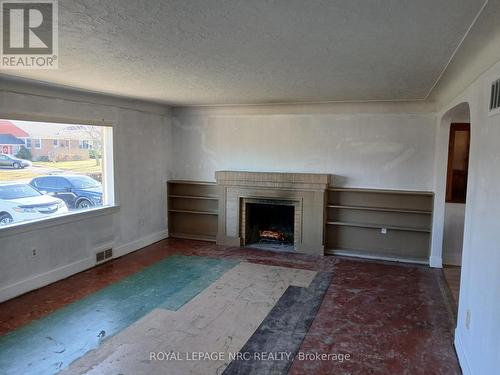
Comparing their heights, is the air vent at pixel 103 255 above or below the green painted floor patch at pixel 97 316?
above

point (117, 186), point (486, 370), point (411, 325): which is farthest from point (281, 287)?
point (117, 186)

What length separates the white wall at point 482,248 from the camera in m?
2.30

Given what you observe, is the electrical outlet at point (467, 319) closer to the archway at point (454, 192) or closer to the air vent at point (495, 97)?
the air vent at point (495, 97)

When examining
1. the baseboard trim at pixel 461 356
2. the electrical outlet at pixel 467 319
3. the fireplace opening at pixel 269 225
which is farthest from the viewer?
the fireplace opening at pixel 269 225

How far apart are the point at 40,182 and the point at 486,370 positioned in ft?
15.9

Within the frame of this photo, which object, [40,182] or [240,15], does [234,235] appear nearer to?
[40,182]

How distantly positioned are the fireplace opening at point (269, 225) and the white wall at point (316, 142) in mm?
770

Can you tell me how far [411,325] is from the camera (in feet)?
12.1

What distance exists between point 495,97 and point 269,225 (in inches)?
190

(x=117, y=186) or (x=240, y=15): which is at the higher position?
(x=240, y=15)

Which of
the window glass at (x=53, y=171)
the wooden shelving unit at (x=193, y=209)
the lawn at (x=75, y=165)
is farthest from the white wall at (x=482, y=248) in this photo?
the lawn at (x=75, y=165)

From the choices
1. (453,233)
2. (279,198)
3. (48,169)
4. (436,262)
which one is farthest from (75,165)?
(453,233)

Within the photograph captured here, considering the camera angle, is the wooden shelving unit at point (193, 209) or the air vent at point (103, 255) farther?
the wooden shelving unit at point (193, 209)

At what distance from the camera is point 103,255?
5.55 metres
